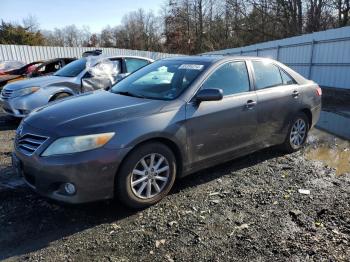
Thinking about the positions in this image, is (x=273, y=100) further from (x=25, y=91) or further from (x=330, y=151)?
(x=25, y=91)

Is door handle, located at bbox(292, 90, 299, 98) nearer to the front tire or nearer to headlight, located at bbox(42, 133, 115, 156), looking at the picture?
the front tire

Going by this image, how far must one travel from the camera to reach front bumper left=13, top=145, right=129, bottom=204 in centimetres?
333

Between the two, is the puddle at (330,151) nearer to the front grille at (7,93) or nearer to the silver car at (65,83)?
the silver car at (65,83)

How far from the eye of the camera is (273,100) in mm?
5160

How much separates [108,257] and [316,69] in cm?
1452

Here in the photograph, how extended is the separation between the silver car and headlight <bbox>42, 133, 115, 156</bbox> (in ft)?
13.2

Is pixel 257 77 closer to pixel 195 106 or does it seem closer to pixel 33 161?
pixel 195 106

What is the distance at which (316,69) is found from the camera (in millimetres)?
15281

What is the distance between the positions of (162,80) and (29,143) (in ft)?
6.08

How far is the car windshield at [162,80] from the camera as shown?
4352 millimetres

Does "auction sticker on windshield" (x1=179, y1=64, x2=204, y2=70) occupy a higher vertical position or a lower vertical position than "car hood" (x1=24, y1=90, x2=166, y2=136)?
higher

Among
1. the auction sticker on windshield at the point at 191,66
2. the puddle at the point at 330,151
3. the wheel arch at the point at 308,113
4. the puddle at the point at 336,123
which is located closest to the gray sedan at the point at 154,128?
the auction sticker on windshield at the point at 191,66

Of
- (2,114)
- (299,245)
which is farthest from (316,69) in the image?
(299,245)

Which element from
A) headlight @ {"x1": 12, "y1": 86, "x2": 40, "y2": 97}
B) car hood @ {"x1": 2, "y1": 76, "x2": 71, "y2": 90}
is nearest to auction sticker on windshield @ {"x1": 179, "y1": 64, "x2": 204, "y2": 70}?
car hood @ {"x1": 2, "y1": 76, "x2": 71, "y2": 90}
